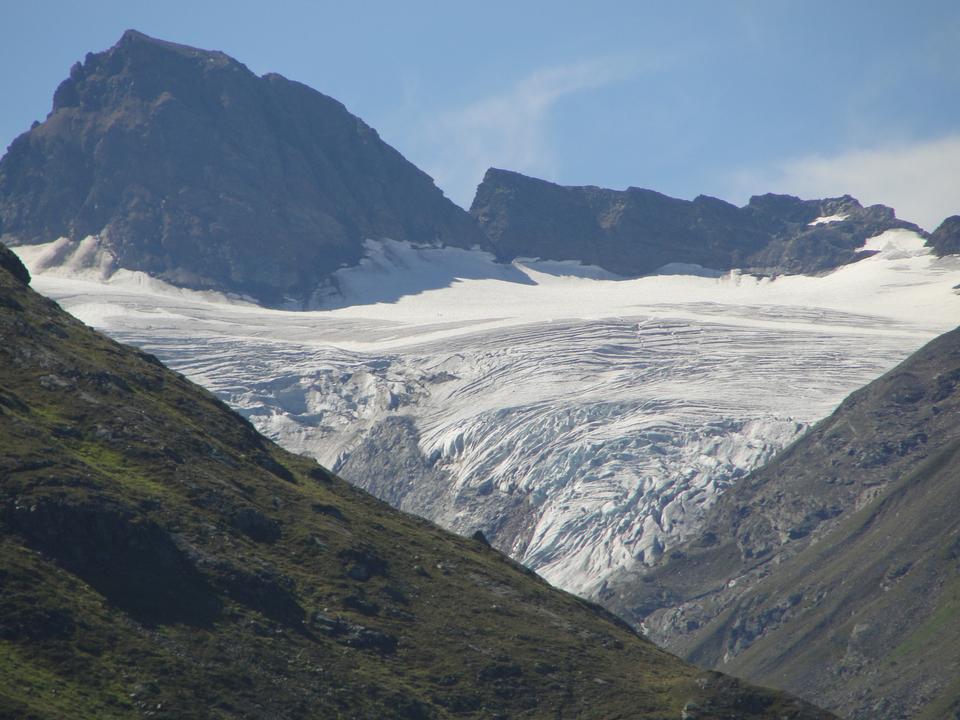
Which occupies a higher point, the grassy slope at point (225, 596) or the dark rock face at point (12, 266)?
the dark rock face at point (12, 266)

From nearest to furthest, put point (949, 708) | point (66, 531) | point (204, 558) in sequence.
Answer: point (66, 531), point (204, 558), point (949, 708)

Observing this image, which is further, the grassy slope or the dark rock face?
the dark rock face

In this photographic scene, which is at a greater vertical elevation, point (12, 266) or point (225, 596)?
point (12, 266)

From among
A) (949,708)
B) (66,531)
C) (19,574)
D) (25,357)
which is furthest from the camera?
(949,708)

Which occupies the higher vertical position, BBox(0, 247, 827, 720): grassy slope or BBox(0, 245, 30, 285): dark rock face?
BBox(0, 245, 30, 285): dark rock face

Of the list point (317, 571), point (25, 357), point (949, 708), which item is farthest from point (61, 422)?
point (949, 708)

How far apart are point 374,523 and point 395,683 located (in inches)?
829

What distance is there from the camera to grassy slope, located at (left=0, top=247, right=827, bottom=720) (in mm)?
65250

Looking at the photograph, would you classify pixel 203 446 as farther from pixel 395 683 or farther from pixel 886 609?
pixel 886 609

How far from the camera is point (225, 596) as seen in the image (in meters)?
74.7

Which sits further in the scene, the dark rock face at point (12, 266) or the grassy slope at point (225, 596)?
the dark rock face at point (12, 266)

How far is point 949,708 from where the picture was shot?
152 metres

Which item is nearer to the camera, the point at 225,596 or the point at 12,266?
the point at 225,596

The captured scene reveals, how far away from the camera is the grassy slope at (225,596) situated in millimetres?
65250
